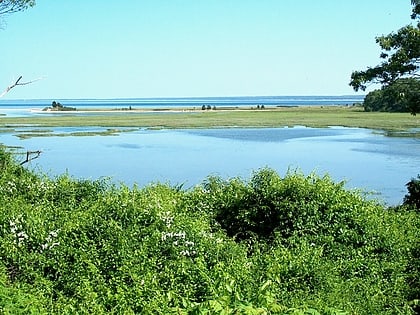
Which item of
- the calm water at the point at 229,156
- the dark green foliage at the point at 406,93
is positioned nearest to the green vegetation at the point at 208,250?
the dark green foliage at the point at 406,93

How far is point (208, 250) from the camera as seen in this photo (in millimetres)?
6586

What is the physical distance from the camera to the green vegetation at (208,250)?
18.0 feet

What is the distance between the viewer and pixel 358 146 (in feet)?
89.9

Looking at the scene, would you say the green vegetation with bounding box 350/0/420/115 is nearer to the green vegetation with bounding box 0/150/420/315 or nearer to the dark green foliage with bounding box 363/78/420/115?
the dark green foliage with bounding box 363/78/420/115

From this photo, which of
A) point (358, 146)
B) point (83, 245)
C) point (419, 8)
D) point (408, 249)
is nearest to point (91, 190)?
point (83, 245)

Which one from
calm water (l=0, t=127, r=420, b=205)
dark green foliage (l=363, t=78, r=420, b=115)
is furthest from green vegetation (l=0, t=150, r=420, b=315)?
calm water (l=0, t=127, r=420, b=205)

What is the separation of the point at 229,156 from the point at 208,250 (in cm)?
1752

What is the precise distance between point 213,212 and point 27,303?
4.18 metres

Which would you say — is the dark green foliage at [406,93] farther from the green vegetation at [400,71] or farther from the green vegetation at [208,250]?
the green vegetation at [208,250]

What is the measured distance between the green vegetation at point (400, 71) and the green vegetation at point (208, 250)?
3627mm

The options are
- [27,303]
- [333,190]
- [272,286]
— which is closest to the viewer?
[27,303]

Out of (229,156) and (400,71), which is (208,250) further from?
(229,156)

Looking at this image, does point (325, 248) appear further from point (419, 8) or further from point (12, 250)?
point (419, 8)

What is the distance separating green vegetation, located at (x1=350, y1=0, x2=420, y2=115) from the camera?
12.0 meters
